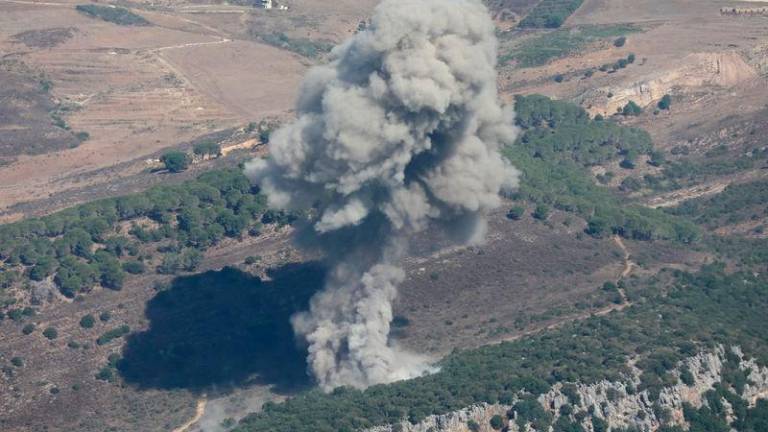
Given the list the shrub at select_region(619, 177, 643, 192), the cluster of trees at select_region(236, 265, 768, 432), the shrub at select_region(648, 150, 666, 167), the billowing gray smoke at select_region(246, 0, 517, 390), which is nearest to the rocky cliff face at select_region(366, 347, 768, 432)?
the cluster of trees at select_region(236, 265, 768, 432)

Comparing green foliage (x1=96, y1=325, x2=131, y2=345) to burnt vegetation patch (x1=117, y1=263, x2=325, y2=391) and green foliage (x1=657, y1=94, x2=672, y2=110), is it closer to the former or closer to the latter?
burnt vegetation patch (x1=117, y1=263, x2=325, y2=391)

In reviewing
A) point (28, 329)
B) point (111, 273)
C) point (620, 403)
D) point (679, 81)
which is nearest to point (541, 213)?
point (111, 273)

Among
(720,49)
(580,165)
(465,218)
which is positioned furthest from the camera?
(720,49)

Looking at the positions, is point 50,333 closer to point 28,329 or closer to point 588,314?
point 28,329

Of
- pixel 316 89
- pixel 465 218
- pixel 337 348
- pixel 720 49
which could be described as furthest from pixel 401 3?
pixel 720 49

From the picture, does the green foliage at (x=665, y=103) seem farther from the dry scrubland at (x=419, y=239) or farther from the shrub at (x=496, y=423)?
the shrub at (x=496, y=423)

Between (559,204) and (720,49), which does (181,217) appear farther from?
(720,49)

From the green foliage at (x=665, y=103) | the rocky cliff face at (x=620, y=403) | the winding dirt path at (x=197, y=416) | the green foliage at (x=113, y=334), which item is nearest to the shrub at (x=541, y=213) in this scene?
the rocky cliff face at (x=620, y=403)
